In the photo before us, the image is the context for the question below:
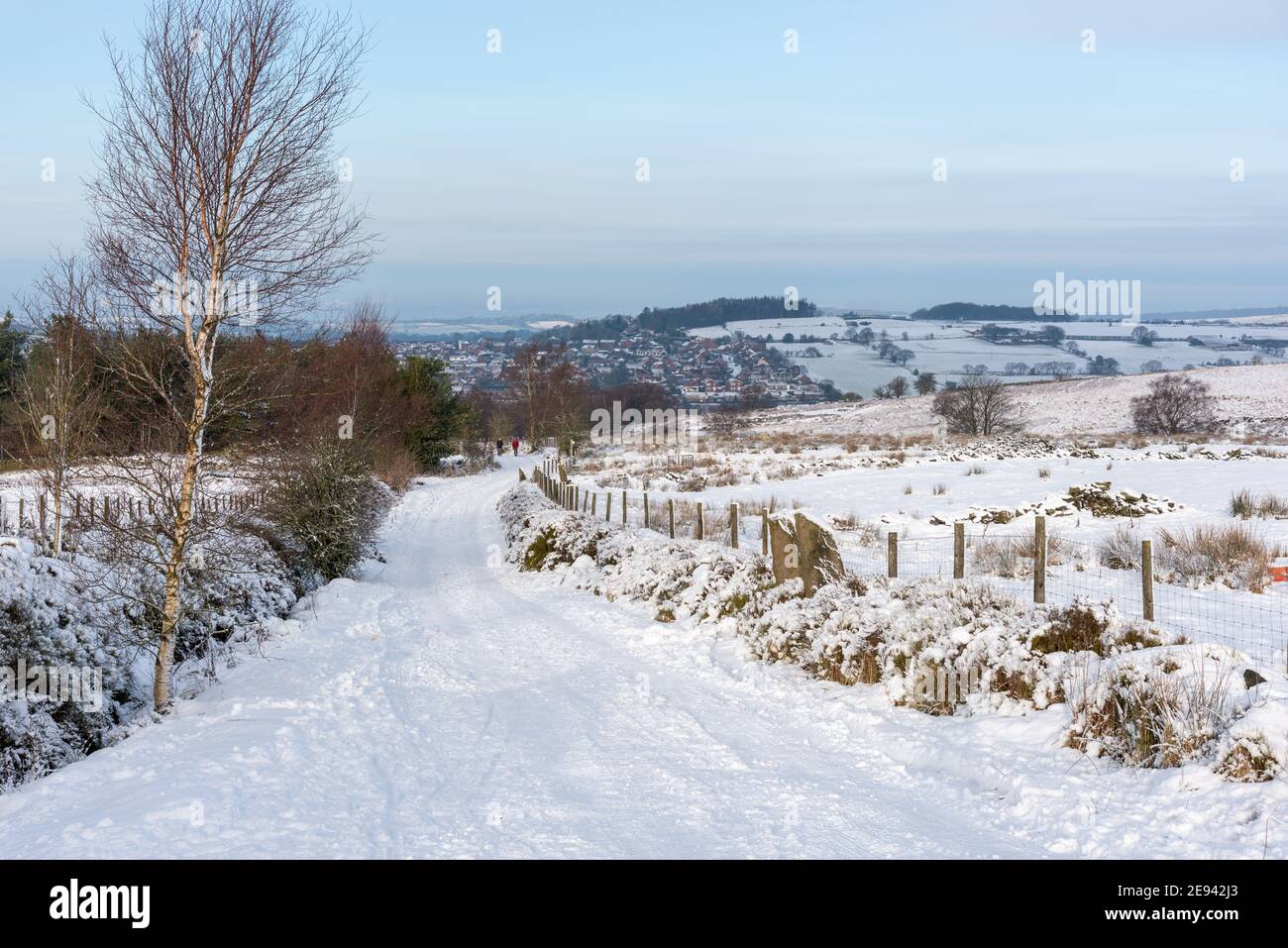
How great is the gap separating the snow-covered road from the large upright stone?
4.53 ft

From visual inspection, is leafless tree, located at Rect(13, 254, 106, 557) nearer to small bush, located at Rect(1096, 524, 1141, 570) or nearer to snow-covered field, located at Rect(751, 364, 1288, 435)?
small bush, located at Rect(1096, 524, 1141, 570)

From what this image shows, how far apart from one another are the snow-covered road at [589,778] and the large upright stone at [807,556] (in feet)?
4.53

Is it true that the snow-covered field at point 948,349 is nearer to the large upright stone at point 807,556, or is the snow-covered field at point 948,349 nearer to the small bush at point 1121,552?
the small bush at point 1121,552

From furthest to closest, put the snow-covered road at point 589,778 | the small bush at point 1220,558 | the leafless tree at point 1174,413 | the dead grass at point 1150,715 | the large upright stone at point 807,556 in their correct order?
the leafless tree at point 1174,413
the small bush at point 1220,558
the large upright stone at point 807,556
the dead grass at point 1150,715
the snow-covered road at point 589,778

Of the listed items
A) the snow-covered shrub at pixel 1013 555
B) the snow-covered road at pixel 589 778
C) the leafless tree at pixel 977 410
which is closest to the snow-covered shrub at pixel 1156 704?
the snow-covered road at pixel 589 778

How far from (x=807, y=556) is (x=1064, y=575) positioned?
15.2 ft

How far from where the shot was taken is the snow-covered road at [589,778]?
5105mm

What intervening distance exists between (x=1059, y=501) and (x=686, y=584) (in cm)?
1213

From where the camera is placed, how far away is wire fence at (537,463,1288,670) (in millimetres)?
8859

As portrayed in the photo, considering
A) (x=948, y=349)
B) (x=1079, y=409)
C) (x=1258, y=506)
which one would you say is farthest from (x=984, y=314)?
(x=1258, y=506)
